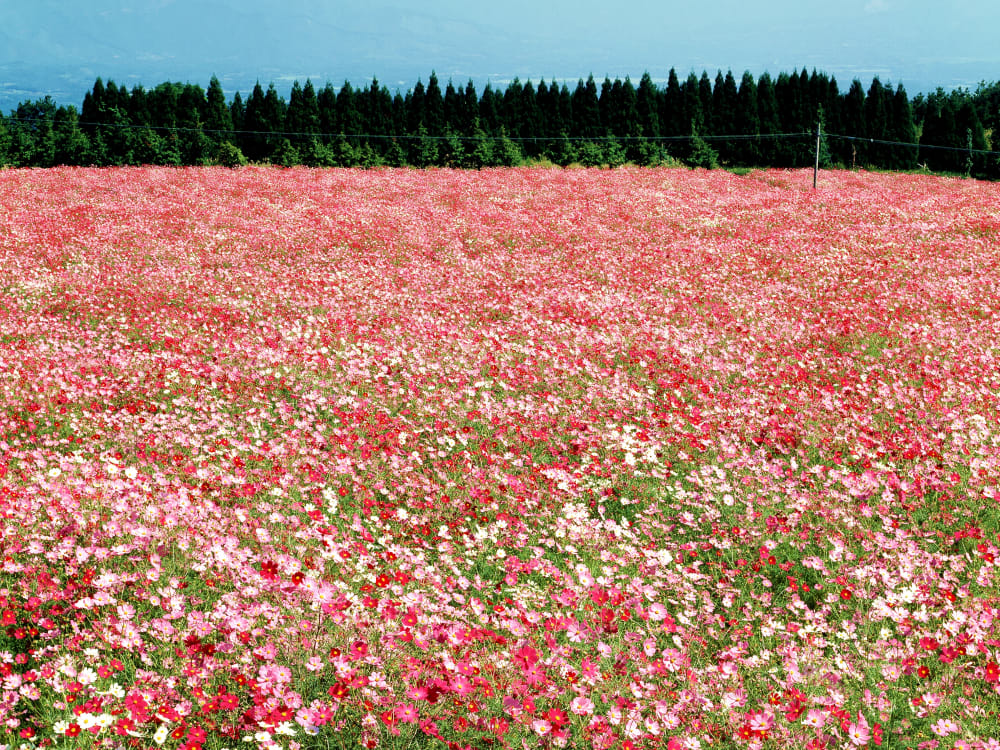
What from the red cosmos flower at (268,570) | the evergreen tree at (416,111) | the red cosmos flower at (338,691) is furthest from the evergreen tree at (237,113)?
the red cosmos flower at (338,691)

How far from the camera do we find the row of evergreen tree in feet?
138

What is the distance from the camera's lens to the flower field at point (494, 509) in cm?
400

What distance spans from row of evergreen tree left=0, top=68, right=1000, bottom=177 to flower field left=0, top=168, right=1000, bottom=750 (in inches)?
1169

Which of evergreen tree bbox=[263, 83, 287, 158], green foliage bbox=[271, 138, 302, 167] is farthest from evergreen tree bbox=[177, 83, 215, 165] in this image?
green foliage bbox=[271, 138, 302, 167]

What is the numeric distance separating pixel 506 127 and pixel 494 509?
4863 centimetres

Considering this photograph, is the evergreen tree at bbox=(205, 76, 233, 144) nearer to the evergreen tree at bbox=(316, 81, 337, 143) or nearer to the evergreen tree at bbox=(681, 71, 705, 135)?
the evergreen tree at bbox=(316, 81, 337, 143)

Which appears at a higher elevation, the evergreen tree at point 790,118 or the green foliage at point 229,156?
the evergreen tree at point 790,118

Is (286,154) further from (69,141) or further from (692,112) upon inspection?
(692,112)

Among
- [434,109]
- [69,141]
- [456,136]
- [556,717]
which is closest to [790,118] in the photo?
[456,136]

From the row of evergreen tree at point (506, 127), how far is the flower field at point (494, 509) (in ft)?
97.4

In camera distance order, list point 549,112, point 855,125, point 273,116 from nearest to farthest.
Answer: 1. point 273,116
2. point 549,112
3. point 855,125

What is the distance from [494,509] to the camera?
674 cm

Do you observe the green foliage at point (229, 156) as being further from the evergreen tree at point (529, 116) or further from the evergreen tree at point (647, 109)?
the evergreen tree at point (647, 109)

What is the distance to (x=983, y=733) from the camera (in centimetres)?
421
